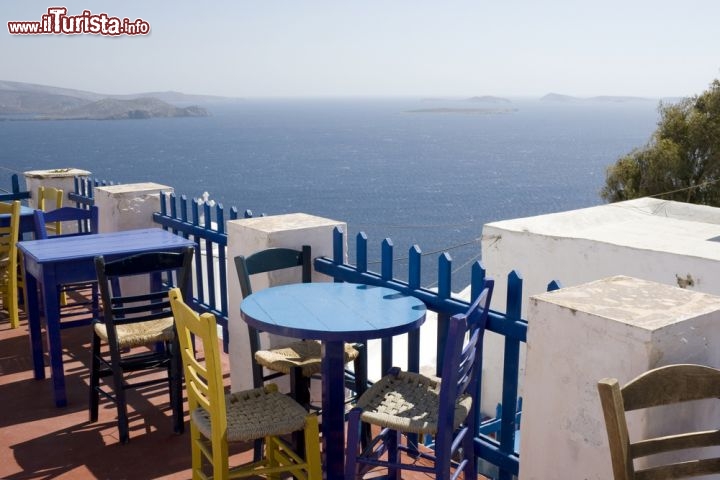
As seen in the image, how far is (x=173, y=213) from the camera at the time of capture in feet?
21.1

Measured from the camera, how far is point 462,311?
11.7 feet

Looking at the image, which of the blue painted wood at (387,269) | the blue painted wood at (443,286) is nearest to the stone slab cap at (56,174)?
the blue painted wood at (387,269)

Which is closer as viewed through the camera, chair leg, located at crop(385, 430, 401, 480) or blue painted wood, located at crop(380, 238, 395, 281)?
chair leg, located at crop(385, 430, 401, 480)

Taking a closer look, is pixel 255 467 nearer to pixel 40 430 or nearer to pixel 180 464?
pixel 180 464

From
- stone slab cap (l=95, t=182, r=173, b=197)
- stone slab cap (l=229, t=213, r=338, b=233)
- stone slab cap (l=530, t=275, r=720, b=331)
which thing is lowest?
stone slab cap (l=95, t=182, r=173, b=197)

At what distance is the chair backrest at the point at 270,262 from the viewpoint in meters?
4.07

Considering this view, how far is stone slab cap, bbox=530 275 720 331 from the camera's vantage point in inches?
98.5

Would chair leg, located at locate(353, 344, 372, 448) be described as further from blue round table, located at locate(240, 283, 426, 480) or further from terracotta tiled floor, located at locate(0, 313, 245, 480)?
terracotta tiled floor, located at locate(0, 313, 245, 480)

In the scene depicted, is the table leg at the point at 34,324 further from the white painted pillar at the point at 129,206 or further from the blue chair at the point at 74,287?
the white painted pillar at the point at 129,206

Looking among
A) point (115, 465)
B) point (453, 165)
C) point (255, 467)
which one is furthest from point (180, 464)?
point (453, 165)

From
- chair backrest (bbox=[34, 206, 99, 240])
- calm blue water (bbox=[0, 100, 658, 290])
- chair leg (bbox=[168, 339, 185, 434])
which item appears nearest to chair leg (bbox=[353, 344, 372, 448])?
chair leg (bbox=[168, 339, 185, 434])

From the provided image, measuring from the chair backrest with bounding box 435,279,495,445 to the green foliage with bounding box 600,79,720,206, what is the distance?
94.5 ft

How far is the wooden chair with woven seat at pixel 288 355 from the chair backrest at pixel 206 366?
543mm

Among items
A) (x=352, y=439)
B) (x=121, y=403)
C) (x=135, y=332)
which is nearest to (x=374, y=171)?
(x=135, y=332)
